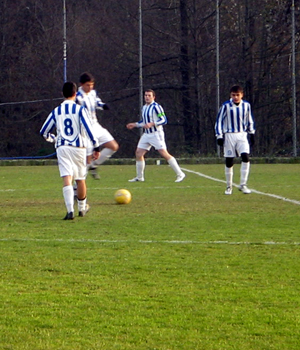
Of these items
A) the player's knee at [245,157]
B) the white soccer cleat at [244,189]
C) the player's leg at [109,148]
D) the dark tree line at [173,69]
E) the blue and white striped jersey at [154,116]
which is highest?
the dark tree line at [173,69]

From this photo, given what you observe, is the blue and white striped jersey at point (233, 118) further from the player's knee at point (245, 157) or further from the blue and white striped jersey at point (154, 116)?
the blue and white striped jersey at point (154, 116)

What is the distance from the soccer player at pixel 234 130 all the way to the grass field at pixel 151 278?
8.91 feet

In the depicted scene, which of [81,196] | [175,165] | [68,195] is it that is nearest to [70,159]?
[68,195]

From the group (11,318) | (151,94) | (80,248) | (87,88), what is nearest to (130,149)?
(151,94)

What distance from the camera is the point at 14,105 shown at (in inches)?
1439

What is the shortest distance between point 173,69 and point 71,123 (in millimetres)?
24580

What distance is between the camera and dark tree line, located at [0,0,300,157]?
32.8 meters

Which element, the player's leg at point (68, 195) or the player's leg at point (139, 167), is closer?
the player's leg at point (68, 195)

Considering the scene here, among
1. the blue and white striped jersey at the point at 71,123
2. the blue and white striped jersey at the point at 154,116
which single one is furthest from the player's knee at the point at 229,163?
the blue and white striped jersey at the point at 71,123

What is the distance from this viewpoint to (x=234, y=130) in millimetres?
14828

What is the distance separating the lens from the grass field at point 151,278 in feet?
15.3

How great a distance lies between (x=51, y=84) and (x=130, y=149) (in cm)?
538

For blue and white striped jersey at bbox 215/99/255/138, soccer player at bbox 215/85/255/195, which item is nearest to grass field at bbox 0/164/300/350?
soccer player at bbox 215/85/255/195

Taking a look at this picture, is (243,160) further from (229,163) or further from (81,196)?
(81,196)
